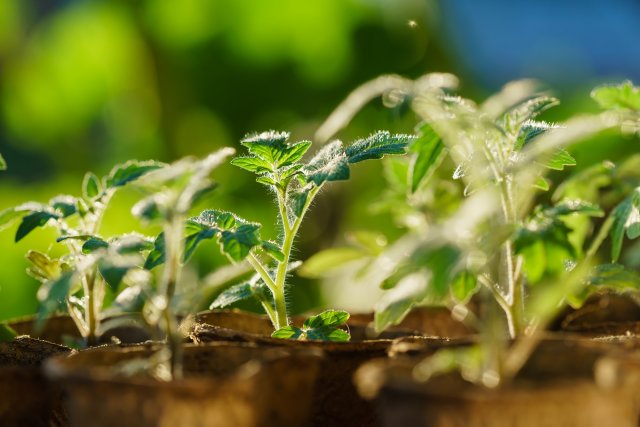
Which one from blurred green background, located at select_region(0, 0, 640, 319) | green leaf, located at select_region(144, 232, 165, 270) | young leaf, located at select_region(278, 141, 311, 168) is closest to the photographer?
green leaf, located at select_region(144, 232, 165, 270)

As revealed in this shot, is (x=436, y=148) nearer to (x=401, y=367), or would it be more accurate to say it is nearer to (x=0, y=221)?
(x=401, y=367)

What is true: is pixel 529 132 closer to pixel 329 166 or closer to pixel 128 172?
pixel 329 166

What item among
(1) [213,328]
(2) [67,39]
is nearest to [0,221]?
(1) [213,328]

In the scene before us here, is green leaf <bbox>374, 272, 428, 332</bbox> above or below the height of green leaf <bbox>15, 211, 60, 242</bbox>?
below

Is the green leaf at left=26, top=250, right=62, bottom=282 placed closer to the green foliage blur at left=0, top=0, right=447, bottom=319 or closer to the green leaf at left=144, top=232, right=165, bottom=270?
the green leaf at left=144, top=232, right=165, bottom=270

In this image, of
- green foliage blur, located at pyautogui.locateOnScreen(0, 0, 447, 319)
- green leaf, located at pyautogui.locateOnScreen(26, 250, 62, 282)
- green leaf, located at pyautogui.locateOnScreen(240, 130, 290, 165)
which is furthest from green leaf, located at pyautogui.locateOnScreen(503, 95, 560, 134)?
green foliage blur, located at pyautogui.locateOnScreen(0, 0, 447, 319)

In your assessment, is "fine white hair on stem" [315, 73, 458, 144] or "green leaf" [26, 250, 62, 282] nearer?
"fine white hair on stem" [315, 73, 458, 144]
